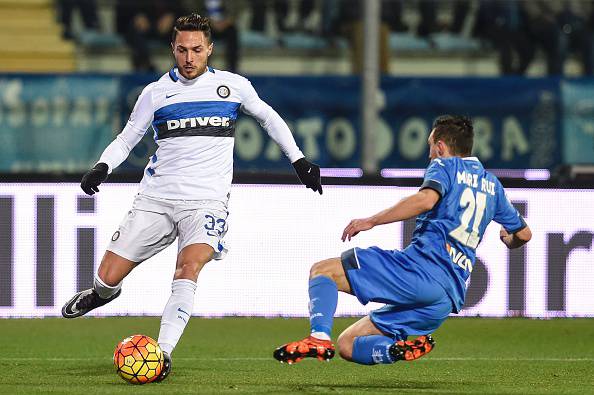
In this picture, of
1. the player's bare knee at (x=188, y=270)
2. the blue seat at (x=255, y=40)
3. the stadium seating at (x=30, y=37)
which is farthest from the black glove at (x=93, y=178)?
the stadium seating at (x=30, y=37)

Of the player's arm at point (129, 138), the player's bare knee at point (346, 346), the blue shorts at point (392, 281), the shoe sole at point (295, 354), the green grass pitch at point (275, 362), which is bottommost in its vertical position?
the green grass pitch at point (275, 362)

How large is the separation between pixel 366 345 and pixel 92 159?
795 cm

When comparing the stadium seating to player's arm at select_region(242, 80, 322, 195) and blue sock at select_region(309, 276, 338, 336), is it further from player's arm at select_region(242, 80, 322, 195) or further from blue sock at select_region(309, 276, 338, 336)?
blue sock at select_region(309, 276, 338, 336)

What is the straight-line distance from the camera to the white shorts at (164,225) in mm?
7109

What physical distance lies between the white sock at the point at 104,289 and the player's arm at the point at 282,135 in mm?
1167

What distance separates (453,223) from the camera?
658cm

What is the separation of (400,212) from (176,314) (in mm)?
1327

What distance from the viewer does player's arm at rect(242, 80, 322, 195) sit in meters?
7.26

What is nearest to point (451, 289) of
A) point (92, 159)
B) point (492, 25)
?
point (92, 159)

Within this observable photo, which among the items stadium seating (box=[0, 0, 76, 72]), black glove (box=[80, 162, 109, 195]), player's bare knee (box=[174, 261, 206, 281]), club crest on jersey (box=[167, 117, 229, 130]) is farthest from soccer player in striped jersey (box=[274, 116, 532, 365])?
stadium seating (box=[0, 0, 76, 72])

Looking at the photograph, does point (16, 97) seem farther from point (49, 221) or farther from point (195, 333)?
point (195, 333)

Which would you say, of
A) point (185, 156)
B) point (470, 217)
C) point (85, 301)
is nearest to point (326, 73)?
point (85, 301)

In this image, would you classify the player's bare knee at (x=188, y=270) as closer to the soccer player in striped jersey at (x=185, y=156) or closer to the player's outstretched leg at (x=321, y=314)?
the soccer player in striped jersey at (x=185, y=156)

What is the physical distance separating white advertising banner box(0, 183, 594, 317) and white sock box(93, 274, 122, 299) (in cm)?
290
